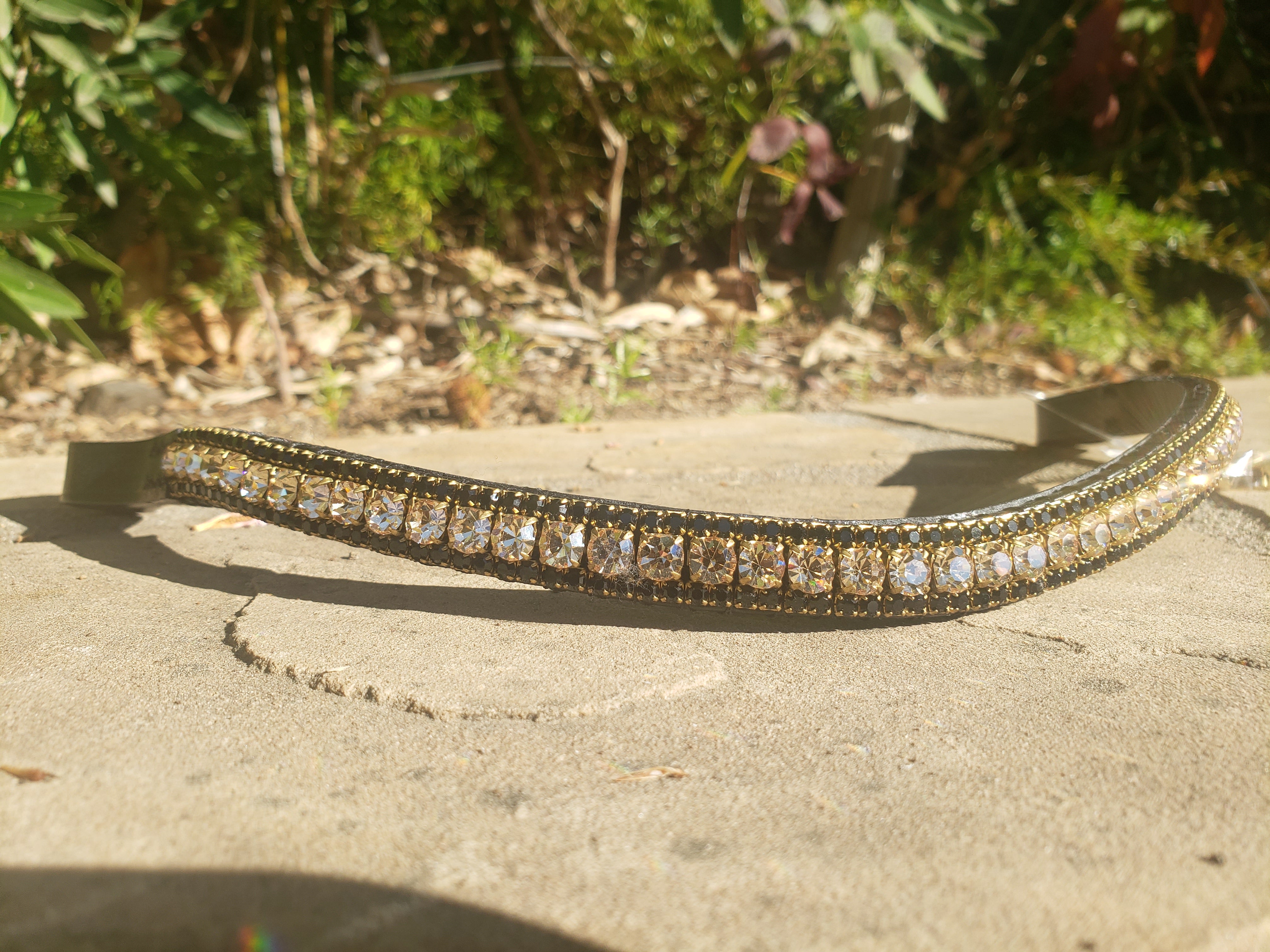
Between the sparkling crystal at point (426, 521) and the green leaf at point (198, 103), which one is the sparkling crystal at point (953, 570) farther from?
the green leaf at point (198, 103)

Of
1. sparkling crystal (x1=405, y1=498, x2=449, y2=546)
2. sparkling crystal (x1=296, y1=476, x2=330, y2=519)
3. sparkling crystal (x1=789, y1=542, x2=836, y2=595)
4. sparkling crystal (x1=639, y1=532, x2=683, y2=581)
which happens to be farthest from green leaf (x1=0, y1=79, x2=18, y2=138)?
sparkling crystal (x1=789, y1=542, x2=836, y2=595)

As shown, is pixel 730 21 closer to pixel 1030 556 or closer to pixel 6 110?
pixel 1030 556

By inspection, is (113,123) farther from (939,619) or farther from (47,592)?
(939,619)

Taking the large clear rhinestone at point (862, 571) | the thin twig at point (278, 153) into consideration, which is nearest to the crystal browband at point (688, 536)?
the large clear rhinestone at point (862, 571)

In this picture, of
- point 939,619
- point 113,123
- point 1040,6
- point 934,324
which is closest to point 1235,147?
point 1040,6

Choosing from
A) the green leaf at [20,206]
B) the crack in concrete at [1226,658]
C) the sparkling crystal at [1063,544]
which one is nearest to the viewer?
the crack in concrete at [1226,658]

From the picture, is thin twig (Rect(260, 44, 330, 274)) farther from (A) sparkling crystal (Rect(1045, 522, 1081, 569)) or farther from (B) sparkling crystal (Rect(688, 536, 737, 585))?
(A) sparkling crystal (Rect(1045, 522, 1081, 569))
